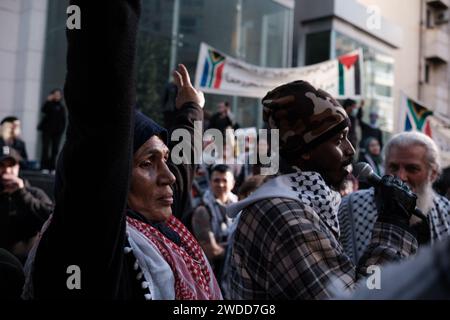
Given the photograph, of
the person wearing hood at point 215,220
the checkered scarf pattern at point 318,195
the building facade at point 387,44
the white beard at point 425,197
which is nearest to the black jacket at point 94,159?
the checkered scarf pattern at point 318,195

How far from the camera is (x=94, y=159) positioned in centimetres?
108

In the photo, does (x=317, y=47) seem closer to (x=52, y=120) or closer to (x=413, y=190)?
(x=52, y=120)

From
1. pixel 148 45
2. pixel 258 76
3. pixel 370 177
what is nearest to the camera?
pixel 370 177

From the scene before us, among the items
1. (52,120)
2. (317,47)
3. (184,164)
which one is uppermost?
(317,47)

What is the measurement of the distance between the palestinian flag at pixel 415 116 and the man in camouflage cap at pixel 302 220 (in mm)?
5848

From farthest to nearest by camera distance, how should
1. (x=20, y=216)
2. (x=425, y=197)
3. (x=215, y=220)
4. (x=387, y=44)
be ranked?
(x=387, y=44) → (x=215, y=220) → (x=20, y=216) → (x=425, y=197)

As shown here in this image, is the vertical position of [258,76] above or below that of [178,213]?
above

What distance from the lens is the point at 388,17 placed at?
19.8 metres

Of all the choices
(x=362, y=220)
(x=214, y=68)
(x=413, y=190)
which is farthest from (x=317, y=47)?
(x=362, y=220)

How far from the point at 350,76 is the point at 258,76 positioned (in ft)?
5.13

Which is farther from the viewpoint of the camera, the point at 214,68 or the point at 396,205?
the point at 214,68

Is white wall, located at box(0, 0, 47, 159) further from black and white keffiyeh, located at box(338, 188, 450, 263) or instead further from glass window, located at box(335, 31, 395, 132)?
glass window, located at box(335, 31, 395, 132)

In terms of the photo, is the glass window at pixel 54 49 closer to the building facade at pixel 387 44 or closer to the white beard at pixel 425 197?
the building facade at pixel 387 44
